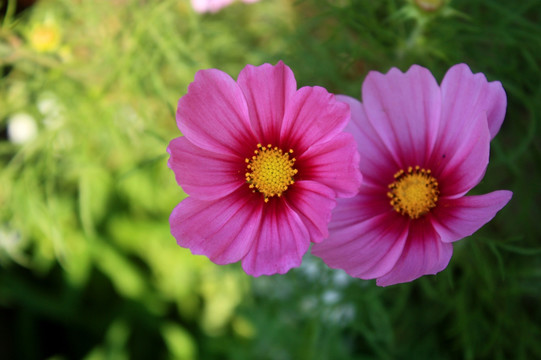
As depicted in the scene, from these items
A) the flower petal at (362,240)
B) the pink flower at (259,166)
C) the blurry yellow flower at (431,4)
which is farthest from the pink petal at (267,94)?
the blurry yellow flower at (431,4)

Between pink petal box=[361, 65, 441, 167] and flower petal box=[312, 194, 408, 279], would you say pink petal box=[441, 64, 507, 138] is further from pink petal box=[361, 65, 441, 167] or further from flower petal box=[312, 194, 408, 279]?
flower petal box=[312, 194, 408, 279]

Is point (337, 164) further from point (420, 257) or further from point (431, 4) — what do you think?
point (431, 4)

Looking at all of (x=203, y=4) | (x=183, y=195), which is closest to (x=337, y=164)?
(x=203, y=4)

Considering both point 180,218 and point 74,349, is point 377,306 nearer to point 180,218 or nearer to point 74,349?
point 180,218

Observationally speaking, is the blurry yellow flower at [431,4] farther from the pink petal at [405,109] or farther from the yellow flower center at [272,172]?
the yellow flower center at [272,172]

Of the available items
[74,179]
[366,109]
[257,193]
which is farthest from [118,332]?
[366,109]

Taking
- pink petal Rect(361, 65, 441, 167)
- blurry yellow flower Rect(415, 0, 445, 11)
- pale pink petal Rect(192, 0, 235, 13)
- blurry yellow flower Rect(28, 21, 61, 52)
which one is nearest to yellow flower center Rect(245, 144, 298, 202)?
pink petal Rect(361, 65, 441, 167)
